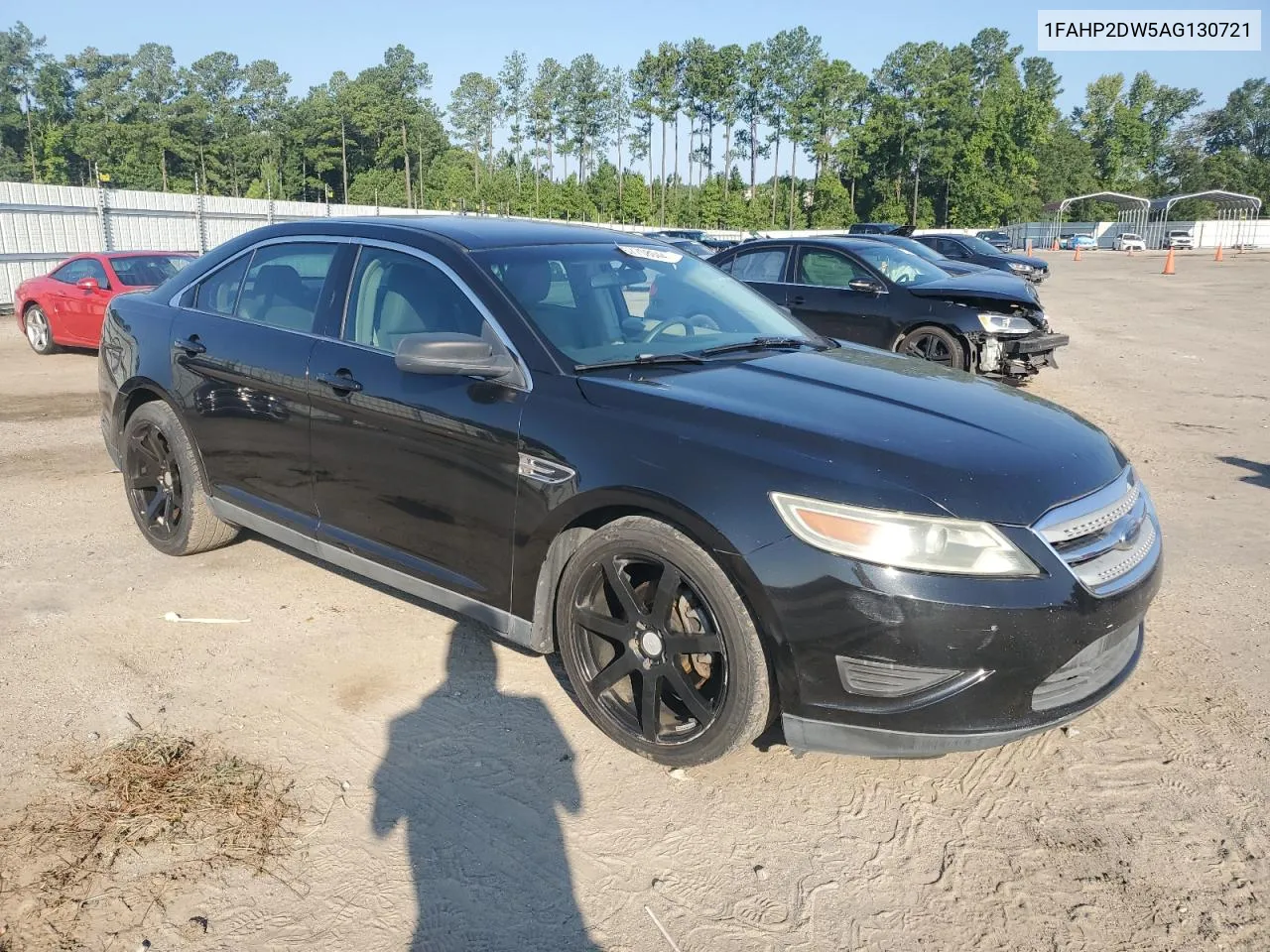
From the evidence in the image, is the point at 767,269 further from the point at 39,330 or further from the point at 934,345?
the point at 39,330

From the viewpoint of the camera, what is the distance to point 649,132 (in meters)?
98.7

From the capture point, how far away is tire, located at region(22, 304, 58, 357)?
13.1m

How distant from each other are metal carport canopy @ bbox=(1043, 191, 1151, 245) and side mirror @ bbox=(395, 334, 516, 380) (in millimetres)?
76919

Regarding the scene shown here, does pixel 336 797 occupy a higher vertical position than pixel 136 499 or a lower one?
lower

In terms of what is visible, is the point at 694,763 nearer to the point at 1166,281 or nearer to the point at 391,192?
the point at 1166,281

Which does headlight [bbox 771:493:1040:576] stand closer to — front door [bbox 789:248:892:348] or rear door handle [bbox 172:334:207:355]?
rear door handle [bbox 172:334:207:355]

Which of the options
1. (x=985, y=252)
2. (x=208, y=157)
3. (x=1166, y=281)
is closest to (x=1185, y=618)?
(x=985, y=252)

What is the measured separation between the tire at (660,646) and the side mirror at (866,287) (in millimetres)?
7842

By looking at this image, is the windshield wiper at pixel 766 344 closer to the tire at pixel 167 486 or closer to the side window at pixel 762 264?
the tire at pixel 167 486

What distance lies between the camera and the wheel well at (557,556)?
3.14m

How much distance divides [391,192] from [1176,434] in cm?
9448

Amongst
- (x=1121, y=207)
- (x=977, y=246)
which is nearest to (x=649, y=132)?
(x=1121, y=207)

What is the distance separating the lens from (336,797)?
297 centimetres

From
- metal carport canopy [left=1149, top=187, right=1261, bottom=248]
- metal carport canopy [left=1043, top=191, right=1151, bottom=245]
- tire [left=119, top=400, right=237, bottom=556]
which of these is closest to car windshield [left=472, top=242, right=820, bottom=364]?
tire [left=119, top=400, right=237, bottom=556]
